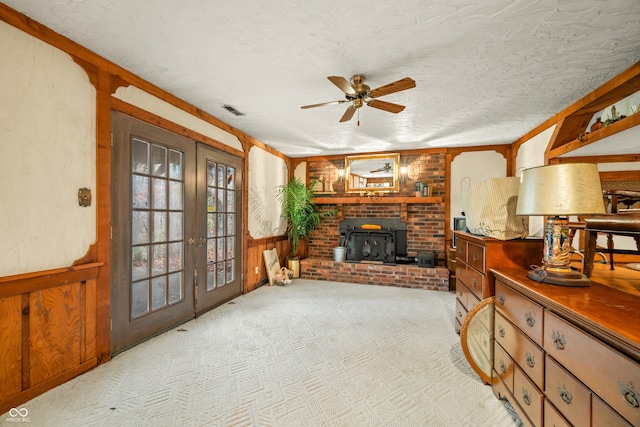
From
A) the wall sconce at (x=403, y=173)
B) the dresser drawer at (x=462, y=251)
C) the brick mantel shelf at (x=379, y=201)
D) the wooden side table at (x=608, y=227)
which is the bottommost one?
the dresser drawer at (x=462, y=251)

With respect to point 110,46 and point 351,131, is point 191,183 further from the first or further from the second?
point 351,131

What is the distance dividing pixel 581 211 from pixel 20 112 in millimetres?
3411

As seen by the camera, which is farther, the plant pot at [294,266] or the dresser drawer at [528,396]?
the plant pot at [294,266]

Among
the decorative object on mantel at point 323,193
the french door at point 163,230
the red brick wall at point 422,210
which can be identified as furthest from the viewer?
the decorative object on mantel at point 323,193

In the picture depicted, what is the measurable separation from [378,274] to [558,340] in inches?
147

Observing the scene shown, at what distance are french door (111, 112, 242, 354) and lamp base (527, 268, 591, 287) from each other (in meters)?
3.16

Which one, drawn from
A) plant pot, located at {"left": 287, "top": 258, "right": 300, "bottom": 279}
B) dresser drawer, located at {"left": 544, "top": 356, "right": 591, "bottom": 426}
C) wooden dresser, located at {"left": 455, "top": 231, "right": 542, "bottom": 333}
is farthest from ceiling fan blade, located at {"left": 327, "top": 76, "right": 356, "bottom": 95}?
plant pot, located at {"left": 287, "top": 258, "right": 300, "bottom": 279}

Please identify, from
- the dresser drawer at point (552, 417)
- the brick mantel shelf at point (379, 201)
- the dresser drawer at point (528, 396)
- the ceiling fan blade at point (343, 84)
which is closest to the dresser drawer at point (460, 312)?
the dresser drawer at point (528, 396)

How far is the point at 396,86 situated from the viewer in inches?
89.3

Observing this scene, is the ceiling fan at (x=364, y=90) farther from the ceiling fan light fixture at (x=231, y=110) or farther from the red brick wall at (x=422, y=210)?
the red brick wall at (x=422, y=210)

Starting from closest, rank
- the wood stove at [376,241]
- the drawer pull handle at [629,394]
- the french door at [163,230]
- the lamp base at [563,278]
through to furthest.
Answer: the drawer pull handle at [629,394] < the lamp base at [563,278] < the french door at [163,230] < the wood stove at [376,241]

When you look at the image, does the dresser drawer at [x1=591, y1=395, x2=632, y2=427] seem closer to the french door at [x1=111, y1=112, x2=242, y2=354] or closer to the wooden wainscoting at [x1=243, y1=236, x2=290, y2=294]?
the french door at [x1=111, y1=112, x2=242, y2=354]

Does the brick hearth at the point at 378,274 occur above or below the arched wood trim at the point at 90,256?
below

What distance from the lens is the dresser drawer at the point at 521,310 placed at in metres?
1.38
